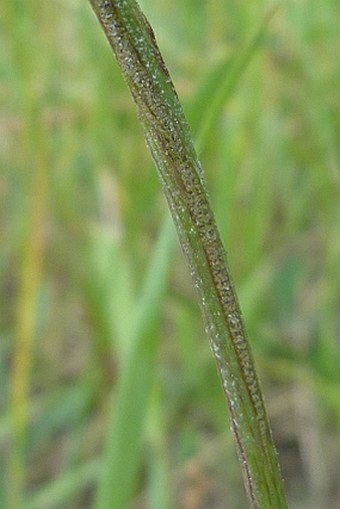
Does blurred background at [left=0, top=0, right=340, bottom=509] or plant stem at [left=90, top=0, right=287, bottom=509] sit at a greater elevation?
blurred background at [left=0, top=0, right=340, bottom=509]

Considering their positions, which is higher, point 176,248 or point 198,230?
point 176,248

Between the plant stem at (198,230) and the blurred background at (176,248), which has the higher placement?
the blurred background at (176,248)

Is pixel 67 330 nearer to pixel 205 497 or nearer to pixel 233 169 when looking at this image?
pixel 205 497

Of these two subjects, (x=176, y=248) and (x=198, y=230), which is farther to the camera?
(x=176, y=248)

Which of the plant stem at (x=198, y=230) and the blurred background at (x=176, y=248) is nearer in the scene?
the plant stem at (x=198, y=230)
